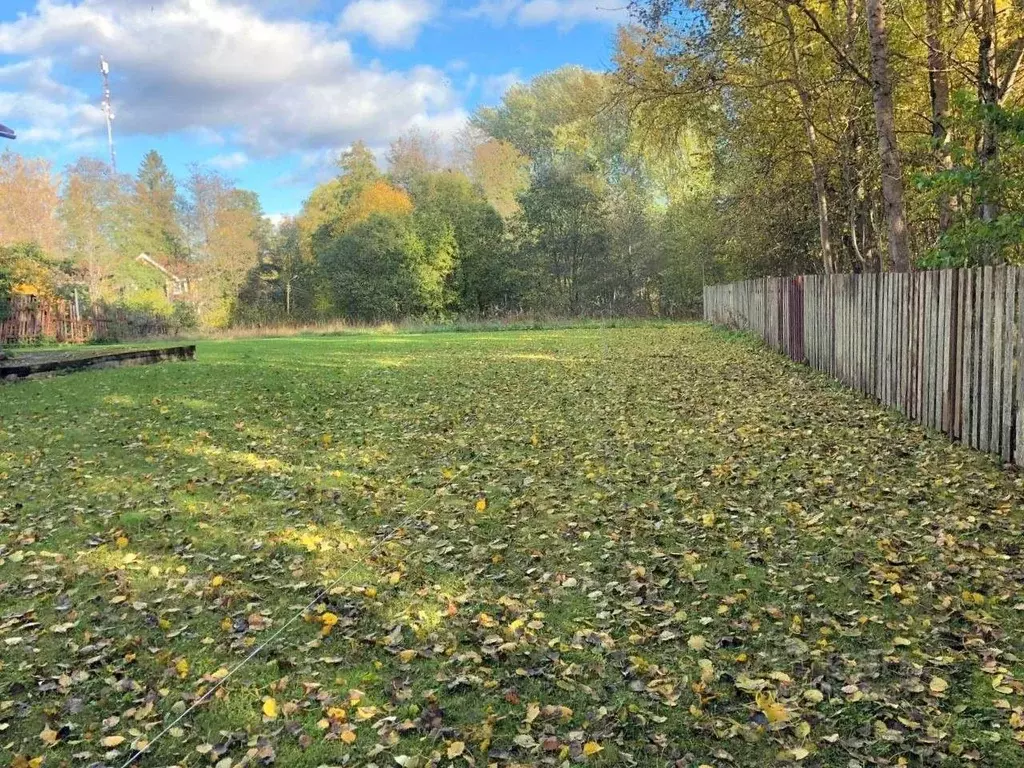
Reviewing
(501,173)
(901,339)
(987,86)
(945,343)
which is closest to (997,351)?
(945,343)

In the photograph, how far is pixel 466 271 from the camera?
137ft

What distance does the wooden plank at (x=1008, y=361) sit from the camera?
18.1 feet

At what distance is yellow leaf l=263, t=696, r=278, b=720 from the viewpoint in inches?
109

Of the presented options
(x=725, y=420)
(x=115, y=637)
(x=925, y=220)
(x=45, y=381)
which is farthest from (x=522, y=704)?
(x=925, y=220)

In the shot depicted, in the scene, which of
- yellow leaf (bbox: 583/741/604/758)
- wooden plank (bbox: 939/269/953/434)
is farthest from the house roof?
yellow leaf (bbox: 583/741/604/758)

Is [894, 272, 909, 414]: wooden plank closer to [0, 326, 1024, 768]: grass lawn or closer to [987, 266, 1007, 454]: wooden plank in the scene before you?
[0, 326, 1024, 768]: grass lawn

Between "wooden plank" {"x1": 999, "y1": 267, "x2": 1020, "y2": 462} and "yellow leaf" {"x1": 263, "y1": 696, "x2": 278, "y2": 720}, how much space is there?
18.1ft

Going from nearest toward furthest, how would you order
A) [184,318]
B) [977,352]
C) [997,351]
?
[997,351] < [977,352] < [184,318]

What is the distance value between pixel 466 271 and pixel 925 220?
1088 inches

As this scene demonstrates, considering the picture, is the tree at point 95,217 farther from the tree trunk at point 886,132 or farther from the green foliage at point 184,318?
the tree trunk at point 886,132

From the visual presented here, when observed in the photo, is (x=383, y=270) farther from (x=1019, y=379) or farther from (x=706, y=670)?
(x=706, y=670)

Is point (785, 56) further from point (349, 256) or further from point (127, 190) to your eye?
point (127, 190)

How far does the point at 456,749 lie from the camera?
2.53 meters

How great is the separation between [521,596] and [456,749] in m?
1.29
